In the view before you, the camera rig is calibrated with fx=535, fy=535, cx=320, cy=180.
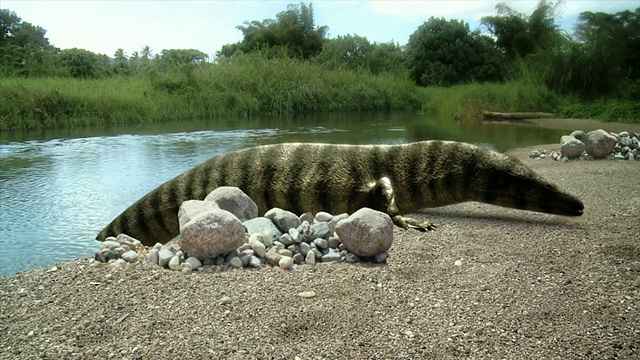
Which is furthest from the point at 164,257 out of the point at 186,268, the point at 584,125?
the point at 584,125

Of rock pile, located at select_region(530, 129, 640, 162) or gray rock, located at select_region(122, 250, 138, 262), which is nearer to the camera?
gray rock, located at select_region(122, 250, 138, 262)

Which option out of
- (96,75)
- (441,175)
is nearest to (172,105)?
(96,75)

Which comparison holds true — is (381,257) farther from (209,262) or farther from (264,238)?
(209,262)

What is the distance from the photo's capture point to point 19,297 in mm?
2885

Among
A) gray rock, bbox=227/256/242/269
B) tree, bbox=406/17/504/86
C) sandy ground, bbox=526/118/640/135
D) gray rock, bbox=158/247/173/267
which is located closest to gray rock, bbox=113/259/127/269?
gray rock, bbox=158/247/173/267

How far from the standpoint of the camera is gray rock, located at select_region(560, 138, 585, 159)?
8641 millimetres

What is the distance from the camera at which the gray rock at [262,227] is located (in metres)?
3.64

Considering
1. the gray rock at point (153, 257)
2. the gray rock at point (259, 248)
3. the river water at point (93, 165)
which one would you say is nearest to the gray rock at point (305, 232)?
the gray rock at point (259, 248)

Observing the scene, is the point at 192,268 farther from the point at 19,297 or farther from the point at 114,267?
the point at 19,297

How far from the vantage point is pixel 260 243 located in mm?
3422

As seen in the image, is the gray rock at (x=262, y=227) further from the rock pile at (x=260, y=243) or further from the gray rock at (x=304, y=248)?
the gray rock at (x=304, y=248)

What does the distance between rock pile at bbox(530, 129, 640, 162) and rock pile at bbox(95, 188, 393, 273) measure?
6321 mm

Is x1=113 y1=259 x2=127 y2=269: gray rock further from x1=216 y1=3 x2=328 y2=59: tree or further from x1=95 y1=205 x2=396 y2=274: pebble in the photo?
x1=216 y1=3 x2=328 y2=59: tree

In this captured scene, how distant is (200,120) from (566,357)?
1285 cm
